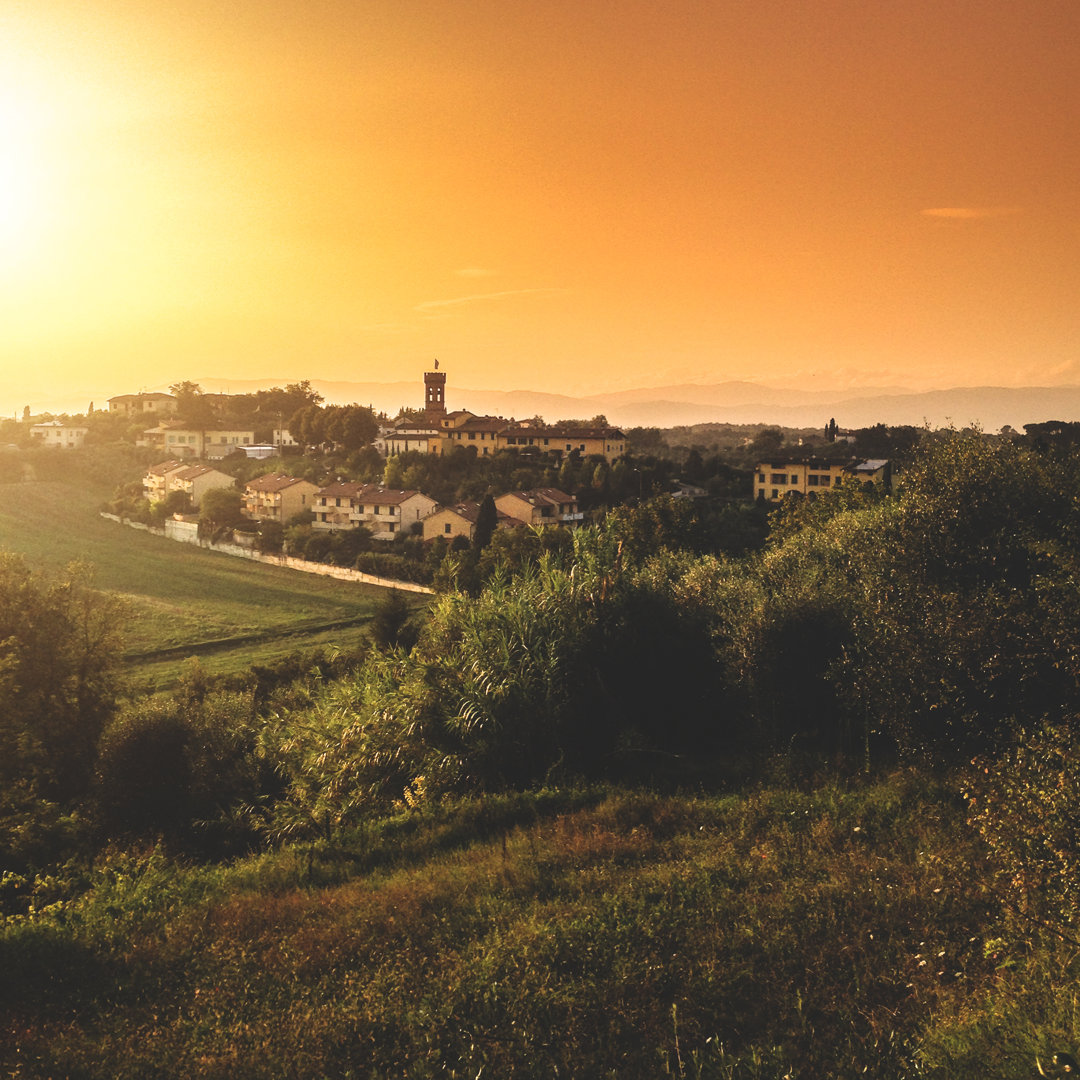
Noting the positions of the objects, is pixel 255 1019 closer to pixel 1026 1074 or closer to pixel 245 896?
pixel 245 896

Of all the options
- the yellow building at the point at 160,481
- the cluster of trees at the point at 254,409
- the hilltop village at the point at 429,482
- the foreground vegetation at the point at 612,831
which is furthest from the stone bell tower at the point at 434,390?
the foreground vegetation at the point at 612,831

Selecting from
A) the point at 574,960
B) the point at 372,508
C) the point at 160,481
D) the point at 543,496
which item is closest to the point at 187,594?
the point at 372,508

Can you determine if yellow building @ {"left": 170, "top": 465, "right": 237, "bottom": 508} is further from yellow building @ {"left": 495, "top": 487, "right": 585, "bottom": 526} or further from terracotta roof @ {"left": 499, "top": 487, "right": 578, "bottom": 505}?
terracotta roof @ {"left": 499, "top": 487, "right": 578, "bottom": 505}

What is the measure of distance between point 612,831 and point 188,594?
37.8 m

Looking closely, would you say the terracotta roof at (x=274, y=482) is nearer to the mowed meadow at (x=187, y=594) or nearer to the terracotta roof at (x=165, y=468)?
the mowed meadow at (x=187, y=594)

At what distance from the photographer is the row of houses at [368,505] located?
47.4 m

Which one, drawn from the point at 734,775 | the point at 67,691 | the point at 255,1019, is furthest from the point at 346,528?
the point at 255,1019

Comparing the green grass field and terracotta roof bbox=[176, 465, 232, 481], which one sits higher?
terracotta roof bbox=[176, 465, 232, 481]

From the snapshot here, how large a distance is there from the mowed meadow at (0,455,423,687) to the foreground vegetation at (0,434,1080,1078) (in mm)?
7489

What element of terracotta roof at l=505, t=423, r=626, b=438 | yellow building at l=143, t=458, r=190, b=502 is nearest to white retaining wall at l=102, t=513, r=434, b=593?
yellow building at l=143, t=458, r=190, b=502

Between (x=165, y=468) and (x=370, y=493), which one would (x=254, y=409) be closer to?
(x=165, y=468)

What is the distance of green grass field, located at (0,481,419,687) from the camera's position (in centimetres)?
3238

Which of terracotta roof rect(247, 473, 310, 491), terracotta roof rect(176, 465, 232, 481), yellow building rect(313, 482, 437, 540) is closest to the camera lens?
yellow building rect(313, 482, 437, 540)

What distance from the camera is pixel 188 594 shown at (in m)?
42.5
